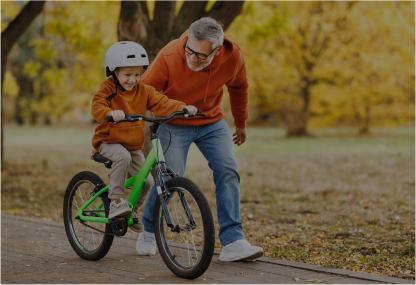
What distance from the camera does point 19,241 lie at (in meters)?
4.97

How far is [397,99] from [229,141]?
68.8ft

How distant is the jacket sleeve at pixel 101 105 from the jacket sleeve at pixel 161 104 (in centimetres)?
32

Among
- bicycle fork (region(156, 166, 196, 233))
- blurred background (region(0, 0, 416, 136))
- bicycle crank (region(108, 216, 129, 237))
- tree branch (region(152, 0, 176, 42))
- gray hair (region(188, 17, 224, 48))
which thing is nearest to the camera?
bicycle fork (region(156, 166, 196, 233))

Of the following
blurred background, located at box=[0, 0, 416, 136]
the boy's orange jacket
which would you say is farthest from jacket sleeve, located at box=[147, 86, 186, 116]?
blurred background, located at box=[0, 0, 416, 136]

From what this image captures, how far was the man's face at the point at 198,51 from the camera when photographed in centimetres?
381

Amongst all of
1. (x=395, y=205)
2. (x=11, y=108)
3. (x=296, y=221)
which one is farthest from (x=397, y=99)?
(x=11, y=108)

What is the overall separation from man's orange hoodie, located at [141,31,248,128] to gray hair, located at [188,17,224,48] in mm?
271

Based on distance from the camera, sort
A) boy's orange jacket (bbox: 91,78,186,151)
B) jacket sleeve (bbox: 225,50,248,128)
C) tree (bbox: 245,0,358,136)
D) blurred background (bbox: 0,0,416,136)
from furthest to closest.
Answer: tree (bbox: 245,0,358,136), blurred background (bbox: 0,0,416,136), jacket sleeve (bbox: 225,50,248,128), boy's orange jacket (bbox: 91,78,186,151)

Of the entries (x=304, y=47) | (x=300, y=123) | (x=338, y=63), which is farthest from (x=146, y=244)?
(x=300, y=123)

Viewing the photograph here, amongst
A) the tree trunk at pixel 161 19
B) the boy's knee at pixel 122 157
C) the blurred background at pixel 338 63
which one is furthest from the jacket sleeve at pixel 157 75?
the blurred background at pixel 338 63

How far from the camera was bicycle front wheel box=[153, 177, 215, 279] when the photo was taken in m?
3.47

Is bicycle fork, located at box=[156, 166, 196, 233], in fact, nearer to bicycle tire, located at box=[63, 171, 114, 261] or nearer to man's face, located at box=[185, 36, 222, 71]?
bicycle tire, located at box=[63, 171, 114, 261]

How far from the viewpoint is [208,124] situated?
14.2ft

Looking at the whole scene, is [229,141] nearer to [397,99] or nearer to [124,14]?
[124,14]
